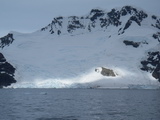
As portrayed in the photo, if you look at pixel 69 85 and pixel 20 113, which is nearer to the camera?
pixel 20 113

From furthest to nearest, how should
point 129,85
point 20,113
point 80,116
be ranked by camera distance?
point 129,85, point 20,113, point 80,116

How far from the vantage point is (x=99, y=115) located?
→ 187ft

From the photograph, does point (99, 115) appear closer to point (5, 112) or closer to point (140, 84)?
point (5, 112)

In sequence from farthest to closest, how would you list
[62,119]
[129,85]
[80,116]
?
[129,85] < [80,116] < [62,119]

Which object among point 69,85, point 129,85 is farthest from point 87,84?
point 129,85

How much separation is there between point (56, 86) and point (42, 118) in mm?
140652

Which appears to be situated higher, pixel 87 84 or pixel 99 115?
pixel 87 84

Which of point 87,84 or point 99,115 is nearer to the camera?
point 99,115

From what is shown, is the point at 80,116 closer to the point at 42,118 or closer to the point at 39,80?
the point at 42,118

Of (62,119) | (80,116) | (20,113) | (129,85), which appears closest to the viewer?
(62,119)

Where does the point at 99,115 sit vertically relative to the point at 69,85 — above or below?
below

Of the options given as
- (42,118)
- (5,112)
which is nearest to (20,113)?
(5,112)

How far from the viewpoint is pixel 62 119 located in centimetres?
5197

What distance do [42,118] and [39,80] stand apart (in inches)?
5778
